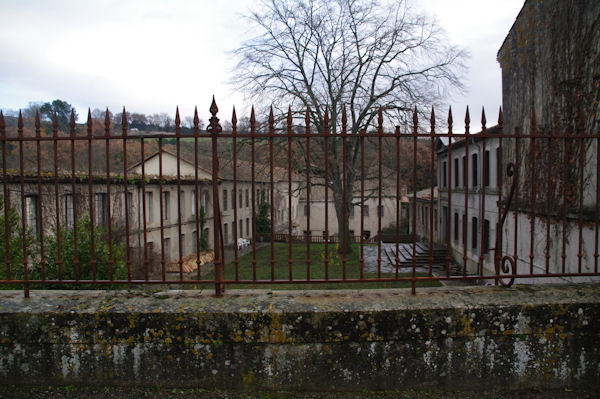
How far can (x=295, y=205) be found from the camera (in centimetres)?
4459

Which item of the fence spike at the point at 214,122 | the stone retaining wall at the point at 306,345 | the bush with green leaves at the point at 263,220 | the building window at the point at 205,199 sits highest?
the fence spike at the point at 214,122

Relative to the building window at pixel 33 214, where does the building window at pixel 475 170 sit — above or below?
above

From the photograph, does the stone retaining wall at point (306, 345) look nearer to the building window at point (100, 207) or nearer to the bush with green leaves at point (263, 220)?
the building window at point (100, 207)

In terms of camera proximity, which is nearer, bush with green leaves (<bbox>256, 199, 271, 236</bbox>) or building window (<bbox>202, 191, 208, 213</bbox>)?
building window (<bbox>202, 191, 208, 213</bbox>)

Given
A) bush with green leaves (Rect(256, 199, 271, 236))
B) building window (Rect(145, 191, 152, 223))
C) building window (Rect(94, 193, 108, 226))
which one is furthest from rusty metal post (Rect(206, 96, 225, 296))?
bush with green leaves (Rect(256, 199, 271, 236))

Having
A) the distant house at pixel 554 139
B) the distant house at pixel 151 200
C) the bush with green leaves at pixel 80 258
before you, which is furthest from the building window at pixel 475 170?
the bush with green leaves at pixel 80 258

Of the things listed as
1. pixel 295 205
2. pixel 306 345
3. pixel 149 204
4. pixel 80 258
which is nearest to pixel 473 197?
pixel 149 204

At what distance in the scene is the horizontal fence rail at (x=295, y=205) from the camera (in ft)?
9.78

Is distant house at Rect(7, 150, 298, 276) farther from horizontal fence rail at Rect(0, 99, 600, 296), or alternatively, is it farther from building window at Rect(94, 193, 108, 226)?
horizontal fence rail at Rect(0, 99, 600, 296)

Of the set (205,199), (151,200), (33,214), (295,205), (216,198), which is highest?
(216,198)

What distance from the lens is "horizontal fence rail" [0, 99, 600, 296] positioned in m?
2.98

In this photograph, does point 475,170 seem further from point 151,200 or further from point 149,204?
point 149,204

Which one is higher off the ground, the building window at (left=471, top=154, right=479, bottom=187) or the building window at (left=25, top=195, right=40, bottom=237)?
the building window at (left=471, top=154, right=479, bottom=187)

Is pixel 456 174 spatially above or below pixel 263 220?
above
